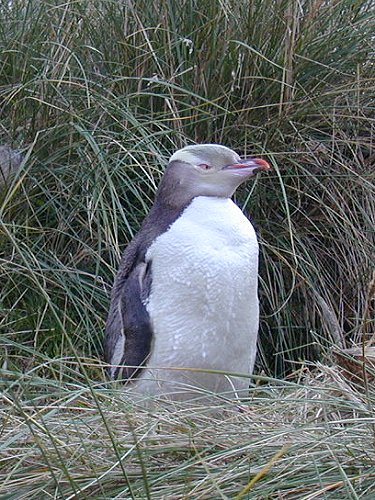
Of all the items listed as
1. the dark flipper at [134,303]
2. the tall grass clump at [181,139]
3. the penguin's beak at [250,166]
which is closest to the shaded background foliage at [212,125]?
the tall grass clump at [181,139]

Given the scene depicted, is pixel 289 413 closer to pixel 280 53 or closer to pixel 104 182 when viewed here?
pixel 104 182

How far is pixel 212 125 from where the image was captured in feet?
14.2

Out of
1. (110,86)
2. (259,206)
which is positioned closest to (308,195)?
(259,206)

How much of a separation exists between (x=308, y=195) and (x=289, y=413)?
1.77 m

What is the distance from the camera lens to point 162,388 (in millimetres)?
3092

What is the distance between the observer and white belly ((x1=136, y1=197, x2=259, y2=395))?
3.19 m

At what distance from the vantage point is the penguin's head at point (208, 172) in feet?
11.2

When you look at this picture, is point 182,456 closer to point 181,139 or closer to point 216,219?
point 216,219

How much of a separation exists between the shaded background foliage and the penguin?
56 centimetres

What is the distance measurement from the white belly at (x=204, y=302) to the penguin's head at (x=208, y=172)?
12cm

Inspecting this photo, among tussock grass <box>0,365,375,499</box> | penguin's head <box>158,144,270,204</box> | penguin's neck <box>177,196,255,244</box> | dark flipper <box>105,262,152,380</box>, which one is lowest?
dark flipper <box>105,262,152,380</box>

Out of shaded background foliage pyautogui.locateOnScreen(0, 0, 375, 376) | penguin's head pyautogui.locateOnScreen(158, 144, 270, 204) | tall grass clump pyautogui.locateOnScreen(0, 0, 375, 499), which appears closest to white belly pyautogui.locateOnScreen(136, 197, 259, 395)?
penguin's head pyautogui.locateOnScreen(158, 144, 270, 204)

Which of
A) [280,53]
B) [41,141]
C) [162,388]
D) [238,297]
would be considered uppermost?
[280,53]

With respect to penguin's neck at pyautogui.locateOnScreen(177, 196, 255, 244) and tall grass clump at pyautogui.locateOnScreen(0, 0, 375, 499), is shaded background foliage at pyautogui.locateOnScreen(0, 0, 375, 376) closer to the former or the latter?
tall grass clump at pyautogui.locateOnScreen(0, 0, 375, 499)
